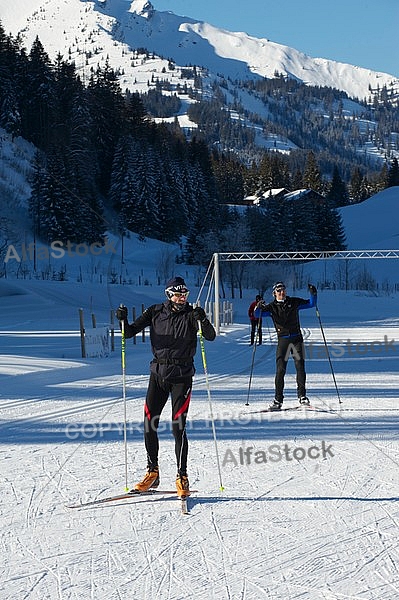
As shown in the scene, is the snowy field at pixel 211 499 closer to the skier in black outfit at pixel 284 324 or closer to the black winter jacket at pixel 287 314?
the skier in black outfit at pixel 284 324

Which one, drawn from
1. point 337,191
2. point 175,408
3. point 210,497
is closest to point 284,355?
point 210,497

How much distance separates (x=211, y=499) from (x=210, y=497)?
0.06 metres

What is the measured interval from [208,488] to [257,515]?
85 cm

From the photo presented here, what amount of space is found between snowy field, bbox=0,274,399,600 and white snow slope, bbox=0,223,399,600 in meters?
0.02

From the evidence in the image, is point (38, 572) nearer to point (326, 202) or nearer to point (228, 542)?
point (228, 542)

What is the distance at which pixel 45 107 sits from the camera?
64812 mm

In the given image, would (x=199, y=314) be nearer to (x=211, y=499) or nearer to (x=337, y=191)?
(x=211, y=499)

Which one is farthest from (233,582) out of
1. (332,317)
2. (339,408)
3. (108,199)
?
(108,199)

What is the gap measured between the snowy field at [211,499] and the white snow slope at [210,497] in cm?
2

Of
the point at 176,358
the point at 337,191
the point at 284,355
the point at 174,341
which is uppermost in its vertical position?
the point at 337,191

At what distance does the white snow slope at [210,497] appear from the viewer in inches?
169

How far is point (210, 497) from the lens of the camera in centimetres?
600

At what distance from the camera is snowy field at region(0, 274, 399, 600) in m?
4.28

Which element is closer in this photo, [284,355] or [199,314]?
[199,314]
